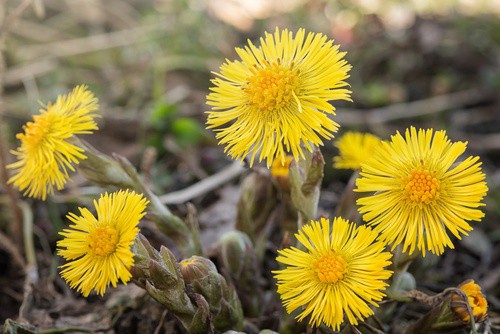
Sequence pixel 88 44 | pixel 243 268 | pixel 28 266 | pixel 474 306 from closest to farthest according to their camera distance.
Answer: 1. pixel 474 306
2. pixel 243 268
3. pixel 28 266
4. pixel 88 44

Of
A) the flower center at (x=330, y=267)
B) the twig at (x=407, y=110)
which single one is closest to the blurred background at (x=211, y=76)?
the twig at (x=407, y=110)

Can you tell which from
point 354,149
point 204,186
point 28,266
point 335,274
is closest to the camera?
point 335,274

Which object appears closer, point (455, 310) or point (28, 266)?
point (455, 310)

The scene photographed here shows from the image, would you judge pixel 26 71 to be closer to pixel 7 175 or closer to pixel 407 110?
pixel 7 175

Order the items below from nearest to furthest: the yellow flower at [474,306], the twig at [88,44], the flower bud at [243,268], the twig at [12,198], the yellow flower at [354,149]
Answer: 1. the yellow flower at [474,306]
2. the flower bud at [243,268]
3. the yellow flower at [354,149]
4. the twig at [12,198]
5. the twig at [88,44]

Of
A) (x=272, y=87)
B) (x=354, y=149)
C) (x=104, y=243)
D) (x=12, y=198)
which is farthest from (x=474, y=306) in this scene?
(x=12, y=198)

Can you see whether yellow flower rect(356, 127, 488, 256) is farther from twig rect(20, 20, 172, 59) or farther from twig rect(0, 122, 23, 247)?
twig rect(20, 20, 172, 59)

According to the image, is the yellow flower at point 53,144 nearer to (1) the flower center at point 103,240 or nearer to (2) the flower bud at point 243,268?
(1) the flower center at point 103,240
